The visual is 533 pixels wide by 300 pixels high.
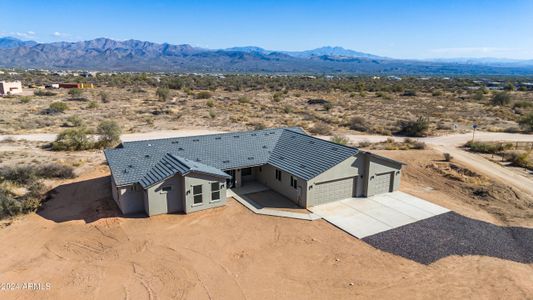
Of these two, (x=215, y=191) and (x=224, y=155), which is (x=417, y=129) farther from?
(x=215, y=191)

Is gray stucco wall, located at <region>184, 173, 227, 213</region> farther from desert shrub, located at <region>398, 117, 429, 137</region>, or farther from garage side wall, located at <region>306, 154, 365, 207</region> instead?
desert shrub, located at <region>398, 117, 429, 137</region>

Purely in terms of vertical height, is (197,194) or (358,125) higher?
(197,194)

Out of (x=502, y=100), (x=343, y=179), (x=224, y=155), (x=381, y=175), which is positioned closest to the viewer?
(x=343, y=179)

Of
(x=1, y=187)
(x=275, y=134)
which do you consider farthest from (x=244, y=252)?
(x=1, y=187)

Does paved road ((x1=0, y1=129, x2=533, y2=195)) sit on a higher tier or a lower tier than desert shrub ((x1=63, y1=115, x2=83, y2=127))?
lower

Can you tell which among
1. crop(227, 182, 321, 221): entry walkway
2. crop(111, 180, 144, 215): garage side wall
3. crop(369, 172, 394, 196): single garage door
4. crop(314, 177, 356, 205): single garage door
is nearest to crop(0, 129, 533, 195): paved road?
crop(369, 172, 394, 196): single garage door

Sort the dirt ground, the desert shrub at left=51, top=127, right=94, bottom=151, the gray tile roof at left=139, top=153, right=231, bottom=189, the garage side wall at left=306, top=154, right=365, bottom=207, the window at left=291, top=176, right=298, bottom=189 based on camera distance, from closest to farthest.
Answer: the dirt ground < the gray tile roof at left=139, top=153, right=231, bottom=189 < the garage side wall at left=306, top=154, right=365, bottom=207 < the window at left=291, top=176, right=298, bottom=189 < the desert shrub at left=51, top=127, right=94, bottom=151

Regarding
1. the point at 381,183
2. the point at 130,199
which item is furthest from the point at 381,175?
the point at 130,199
